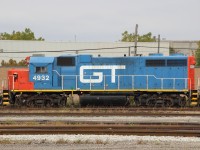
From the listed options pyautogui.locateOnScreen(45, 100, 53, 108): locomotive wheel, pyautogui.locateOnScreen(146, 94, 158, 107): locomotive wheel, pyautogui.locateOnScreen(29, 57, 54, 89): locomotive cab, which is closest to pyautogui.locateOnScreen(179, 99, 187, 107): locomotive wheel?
pyautogui.locateOnScreen(146, 94, 158, 107): locomotive wheel

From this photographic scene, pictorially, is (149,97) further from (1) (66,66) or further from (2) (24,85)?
(2) (24,85)

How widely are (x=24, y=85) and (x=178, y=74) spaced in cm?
893

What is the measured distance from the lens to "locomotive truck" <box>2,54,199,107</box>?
23547 millimetres

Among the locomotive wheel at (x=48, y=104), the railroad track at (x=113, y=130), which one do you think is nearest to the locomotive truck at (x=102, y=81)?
the locomotive wheel at (x=48, y=104)

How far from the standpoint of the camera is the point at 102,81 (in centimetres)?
2381

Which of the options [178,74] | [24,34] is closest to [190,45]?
[24,34]

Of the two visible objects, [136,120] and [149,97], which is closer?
[136,120]

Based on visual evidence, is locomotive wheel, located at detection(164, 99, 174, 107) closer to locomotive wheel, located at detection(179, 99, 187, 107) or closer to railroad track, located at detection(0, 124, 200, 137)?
locomotive wheel, located at detection(179, 99, 187, 107)

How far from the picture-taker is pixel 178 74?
23594 millimetres

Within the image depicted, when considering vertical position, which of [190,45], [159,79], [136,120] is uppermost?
[190,45]

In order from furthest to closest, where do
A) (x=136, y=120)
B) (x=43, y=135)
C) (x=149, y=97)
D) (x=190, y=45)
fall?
(x=190, y=45), (x=149, y=97), (x=136, y=120), (x=43, y=135)

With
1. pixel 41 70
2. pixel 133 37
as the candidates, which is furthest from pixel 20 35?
pixel 41 70

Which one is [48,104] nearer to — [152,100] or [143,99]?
[143,99]

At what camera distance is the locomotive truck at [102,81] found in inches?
927
